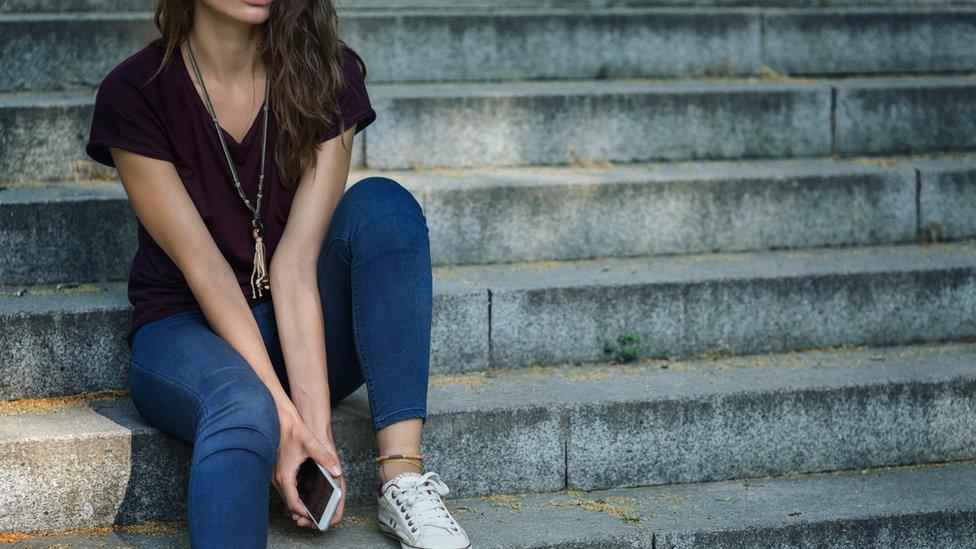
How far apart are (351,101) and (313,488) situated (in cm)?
89

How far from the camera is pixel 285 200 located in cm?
272

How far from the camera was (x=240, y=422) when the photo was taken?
2293mm

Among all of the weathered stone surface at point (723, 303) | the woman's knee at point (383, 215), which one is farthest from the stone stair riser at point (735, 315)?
the woman's knee at point (383, 215)

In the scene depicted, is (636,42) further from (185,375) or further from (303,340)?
(185,375)

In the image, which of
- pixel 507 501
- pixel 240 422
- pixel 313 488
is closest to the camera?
pixel 240 422

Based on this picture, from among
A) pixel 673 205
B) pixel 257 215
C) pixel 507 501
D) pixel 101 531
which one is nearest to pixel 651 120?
Answer: pixel 673 205

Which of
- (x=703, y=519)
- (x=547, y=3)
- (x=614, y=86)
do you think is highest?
(x=547, y=3)

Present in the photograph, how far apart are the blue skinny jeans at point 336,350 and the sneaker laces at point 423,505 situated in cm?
16

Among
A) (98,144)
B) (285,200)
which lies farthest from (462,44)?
(98,144)

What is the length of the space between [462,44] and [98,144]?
1955mm

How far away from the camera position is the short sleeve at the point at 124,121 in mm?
2523

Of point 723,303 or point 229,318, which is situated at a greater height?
point 229,318

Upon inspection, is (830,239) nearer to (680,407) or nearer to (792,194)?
(792,194)

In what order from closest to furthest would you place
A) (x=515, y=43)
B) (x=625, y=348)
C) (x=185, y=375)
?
(x=185, y=375) → (x=625, y=348) → (x=515, y=43)
